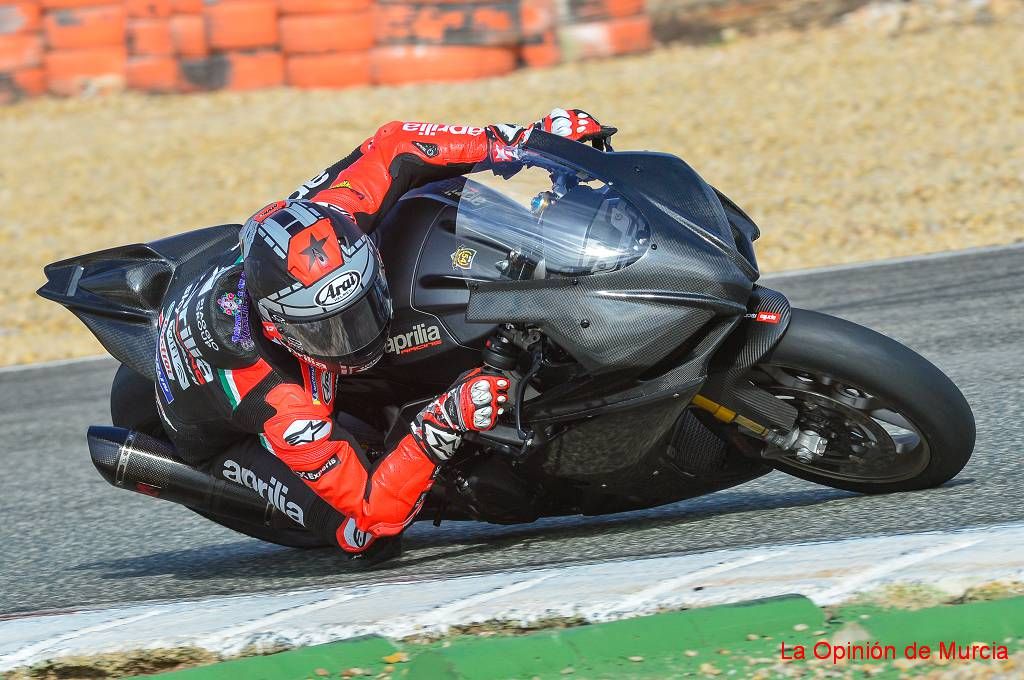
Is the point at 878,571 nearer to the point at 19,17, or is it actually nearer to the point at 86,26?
the point at 86,26

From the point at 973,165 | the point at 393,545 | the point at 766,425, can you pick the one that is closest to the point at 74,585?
the point at 393,545

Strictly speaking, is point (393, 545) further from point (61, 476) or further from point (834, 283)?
point (834, 283)

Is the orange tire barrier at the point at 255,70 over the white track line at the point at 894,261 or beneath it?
over

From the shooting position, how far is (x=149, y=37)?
13789 millimetres

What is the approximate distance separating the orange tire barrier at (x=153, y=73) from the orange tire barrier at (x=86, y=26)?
12.3 inches

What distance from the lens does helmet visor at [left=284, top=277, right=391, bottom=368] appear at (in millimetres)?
3643

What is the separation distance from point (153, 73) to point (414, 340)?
442 inches

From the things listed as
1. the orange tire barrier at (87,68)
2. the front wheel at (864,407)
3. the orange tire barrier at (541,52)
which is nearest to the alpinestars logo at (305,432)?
the front wheel at (864,407)

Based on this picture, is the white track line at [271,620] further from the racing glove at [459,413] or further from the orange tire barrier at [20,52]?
the orange tire barrier at [20,52]

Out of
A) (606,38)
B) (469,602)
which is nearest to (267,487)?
(469,602)

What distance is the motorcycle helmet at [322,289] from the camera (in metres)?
3.64

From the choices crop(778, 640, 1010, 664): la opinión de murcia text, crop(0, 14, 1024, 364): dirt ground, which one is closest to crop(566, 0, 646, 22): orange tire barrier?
crop(0, 14, 1024, 364): dirt ground

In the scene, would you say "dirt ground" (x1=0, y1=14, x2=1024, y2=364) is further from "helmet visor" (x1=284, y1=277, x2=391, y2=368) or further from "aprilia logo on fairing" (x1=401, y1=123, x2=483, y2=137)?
"helmet visor" (x1=284, y1=277, x2=391, y2=368)

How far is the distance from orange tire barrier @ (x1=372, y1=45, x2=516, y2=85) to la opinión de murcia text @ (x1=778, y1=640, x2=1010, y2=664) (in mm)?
10979
